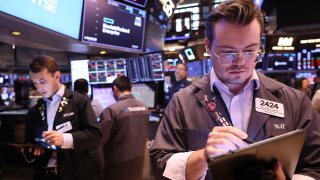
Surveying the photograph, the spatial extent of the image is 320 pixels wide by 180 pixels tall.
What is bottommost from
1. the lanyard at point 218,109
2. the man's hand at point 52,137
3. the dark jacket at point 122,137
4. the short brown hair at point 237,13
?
the dark jacket at point 122,137

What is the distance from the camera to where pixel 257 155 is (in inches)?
37.5

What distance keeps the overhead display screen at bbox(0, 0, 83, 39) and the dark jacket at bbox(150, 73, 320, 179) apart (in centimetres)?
216

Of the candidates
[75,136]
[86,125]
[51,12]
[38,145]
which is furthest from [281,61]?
[38,145]

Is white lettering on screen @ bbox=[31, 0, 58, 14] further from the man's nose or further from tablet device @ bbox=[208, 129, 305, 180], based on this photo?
tablet device @ bbox=[208, 129, 305, 180]

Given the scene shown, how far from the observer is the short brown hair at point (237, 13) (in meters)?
1.17

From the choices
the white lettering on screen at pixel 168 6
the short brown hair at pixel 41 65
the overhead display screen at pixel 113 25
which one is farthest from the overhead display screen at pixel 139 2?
the short brown hair at pixel 41 65

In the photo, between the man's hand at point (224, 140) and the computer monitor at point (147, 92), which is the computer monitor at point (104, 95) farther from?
the man's hand at point (224, 140)

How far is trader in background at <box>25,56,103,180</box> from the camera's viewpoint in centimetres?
234

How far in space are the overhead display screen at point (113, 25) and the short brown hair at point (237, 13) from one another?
304cm

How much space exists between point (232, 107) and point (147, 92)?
14.0 feet

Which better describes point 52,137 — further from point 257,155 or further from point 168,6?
point 168,6

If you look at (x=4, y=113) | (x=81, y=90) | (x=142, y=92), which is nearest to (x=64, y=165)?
(x=81, y=90)

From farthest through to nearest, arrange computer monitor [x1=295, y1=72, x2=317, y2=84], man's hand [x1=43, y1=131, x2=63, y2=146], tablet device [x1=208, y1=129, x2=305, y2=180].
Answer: computer monitor [x1=295, y1=72, x2=317, y2=84], man's hand [x1=43, y1=131, x2=63, y2=146], tablet device [x1=208, y1=129, x2=305, y2=180]

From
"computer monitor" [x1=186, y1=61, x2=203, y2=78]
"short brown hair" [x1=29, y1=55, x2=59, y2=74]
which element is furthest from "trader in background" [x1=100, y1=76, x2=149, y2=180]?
"computer monitor" [x1=186, y1=61, x2=203, y2=78]
